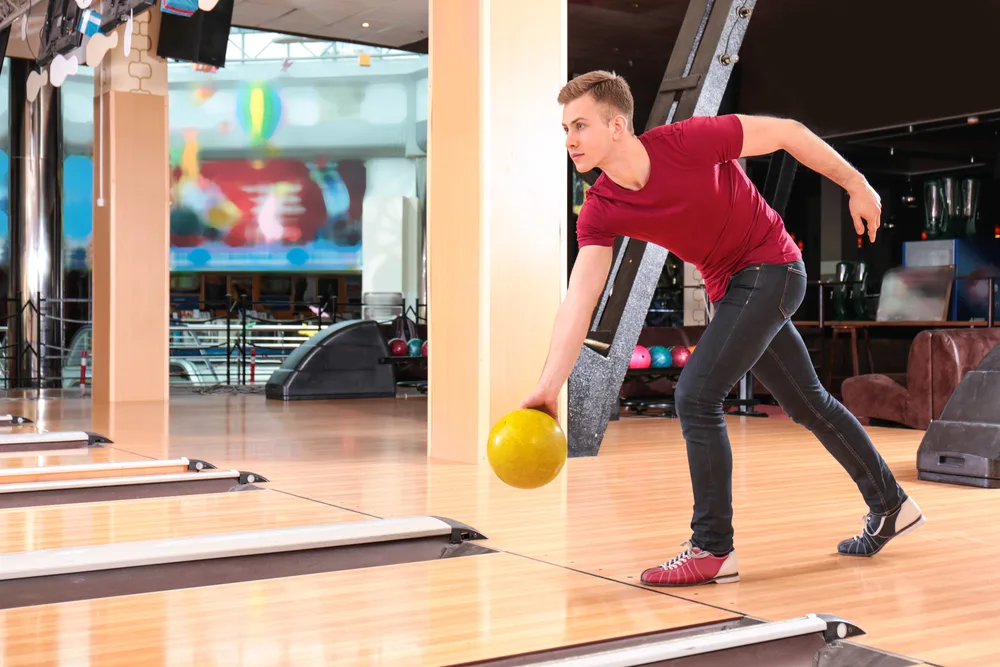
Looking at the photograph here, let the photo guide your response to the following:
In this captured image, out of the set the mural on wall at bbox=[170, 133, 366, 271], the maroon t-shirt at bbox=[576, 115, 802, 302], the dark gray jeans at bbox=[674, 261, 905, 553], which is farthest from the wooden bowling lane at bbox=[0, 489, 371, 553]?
the mural on wall at bbox=[170, 133, 366, 271]

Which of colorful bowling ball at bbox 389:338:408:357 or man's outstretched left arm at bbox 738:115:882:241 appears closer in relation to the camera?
man's outstretched left arm at bbox 738:115:882:241

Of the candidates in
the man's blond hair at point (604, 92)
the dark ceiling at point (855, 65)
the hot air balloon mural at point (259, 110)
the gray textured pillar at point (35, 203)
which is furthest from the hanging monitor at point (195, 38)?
the hot air balloon mural at point (259, 110)

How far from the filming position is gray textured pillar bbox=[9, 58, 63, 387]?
13.9 metres

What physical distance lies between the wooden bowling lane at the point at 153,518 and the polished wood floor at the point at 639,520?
8 cm

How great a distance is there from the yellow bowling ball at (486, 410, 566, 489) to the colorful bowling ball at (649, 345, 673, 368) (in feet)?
19.0

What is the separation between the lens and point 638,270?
19.4ft

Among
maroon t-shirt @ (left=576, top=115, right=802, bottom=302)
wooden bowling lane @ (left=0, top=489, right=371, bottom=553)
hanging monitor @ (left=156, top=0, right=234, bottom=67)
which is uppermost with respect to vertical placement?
hanging monitor @ (left=156, top=0, right=234, bottom=67)

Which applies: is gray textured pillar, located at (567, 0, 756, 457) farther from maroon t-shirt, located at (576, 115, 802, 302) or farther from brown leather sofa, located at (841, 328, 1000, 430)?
maroon t-shirt, located at (576, 115, 802, 302)

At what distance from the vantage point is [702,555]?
273 centimetres

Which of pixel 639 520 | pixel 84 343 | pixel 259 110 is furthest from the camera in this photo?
pixel 259 110

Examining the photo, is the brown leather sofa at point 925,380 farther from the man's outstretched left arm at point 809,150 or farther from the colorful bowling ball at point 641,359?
the man's outstretched left arm at point 809,150

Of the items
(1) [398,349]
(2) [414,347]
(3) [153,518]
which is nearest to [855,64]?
(2) [414,347]

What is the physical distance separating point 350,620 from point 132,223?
26.8ft

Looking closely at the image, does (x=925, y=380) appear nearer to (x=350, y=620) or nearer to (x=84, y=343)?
(x=350, y=620)
